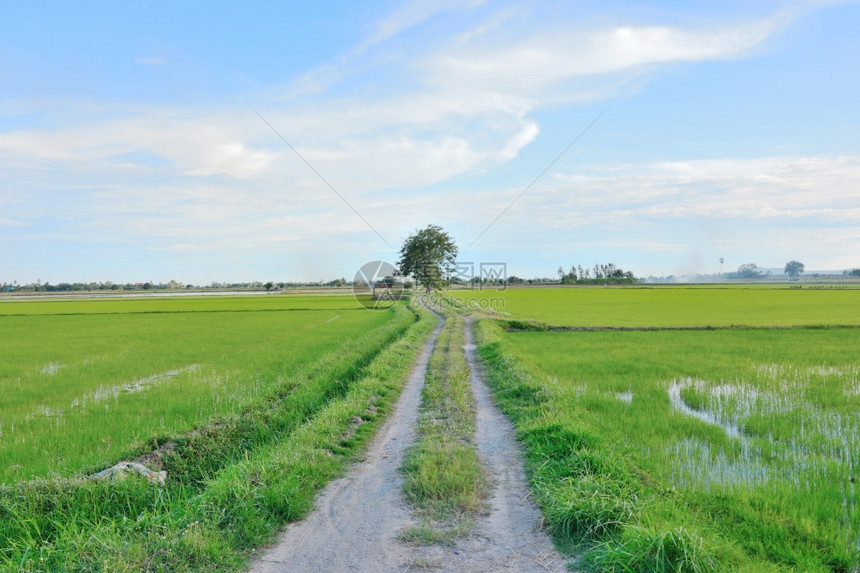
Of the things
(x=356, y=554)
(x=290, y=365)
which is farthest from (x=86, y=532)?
(x=290, y=365)

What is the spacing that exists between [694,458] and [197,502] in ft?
19.1

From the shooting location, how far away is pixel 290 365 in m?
13.3

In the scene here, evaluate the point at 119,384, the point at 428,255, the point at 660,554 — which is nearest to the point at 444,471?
the point at 660,554

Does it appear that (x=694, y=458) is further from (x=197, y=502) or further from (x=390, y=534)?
(x=197, y=502)

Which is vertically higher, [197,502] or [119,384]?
[197,502]

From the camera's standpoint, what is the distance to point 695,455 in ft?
19.9

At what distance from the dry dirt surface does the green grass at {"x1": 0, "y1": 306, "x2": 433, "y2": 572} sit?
10.6 inches

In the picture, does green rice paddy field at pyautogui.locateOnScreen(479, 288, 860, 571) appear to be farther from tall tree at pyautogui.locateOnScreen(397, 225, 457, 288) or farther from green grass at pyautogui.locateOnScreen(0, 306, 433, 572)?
tall tree at pyautogui.locateOnScreen(397, 225, 457, 288)

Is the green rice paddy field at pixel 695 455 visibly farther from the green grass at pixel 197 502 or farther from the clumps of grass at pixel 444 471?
the green grass at pixel 197 502

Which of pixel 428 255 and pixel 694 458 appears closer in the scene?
pixel 694 458

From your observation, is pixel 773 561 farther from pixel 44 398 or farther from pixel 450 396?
pixel 44 398

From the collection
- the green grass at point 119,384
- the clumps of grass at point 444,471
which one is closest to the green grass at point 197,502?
the green grass at point 119,384

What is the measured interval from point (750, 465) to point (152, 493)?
23.1 ft

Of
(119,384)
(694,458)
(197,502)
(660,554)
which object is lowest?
(119,384)
